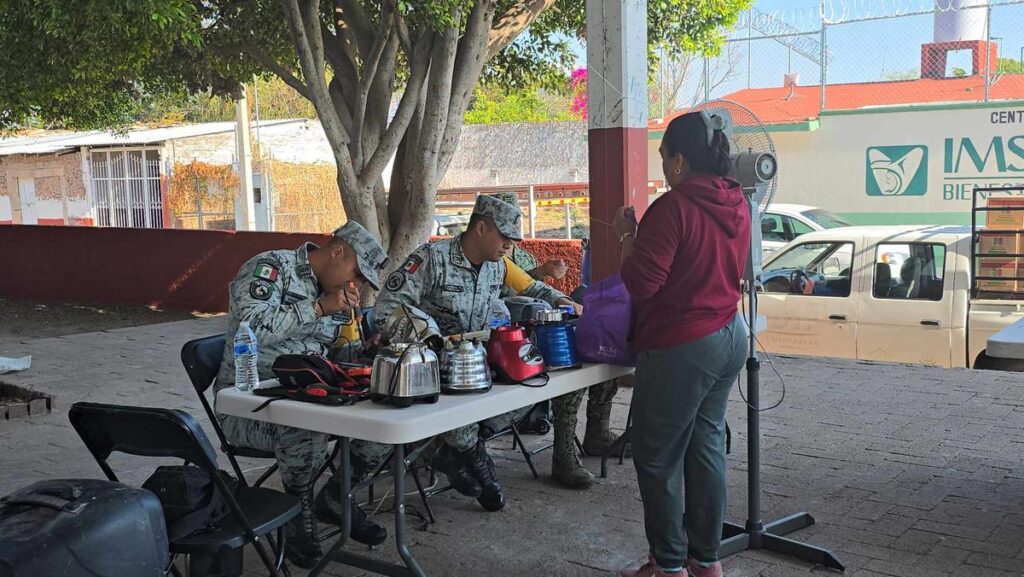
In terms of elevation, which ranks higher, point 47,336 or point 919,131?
point 919,131

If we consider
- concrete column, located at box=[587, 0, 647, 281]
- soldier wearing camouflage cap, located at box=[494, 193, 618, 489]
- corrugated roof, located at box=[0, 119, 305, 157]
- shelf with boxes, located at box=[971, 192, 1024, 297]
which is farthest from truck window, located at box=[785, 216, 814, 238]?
corrugated roof, located at box=[0, 119, 305, 157]

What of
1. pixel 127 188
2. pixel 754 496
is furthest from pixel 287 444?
pixel 127 188

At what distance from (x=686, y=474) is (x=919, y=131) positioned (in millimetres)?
13863

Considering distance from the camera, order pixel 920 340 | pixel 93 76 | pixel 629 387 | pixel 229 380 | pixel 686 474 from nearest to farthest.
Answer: pixel 686 474, pixel 229 380, pixel 629 387, pixel 920 340, pixel 93 76

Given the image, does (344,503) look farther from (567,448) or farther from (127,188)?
(127,188)

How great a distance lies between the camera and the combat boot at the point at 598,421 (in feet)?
17.9

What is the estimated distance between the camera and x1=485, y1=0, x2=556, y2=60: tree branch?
9844mm

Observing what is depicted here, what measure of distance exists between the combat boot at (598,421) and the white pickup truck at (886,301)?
349 cm

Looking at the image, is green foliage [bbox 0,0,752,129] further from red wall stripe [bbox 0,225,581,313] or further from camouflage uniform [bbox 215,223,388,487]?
camouflage uniform [bbox 215,223,388,487]

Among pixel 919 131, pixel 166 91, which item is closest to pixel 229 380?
pixel 166 91

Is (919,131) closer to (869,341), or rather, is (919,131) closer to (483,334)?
(869,341)

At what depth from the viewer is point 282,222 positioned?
26000mm

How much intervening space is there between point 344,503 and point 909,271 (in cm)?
574

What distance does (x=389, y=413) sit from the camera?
3.25 meters
